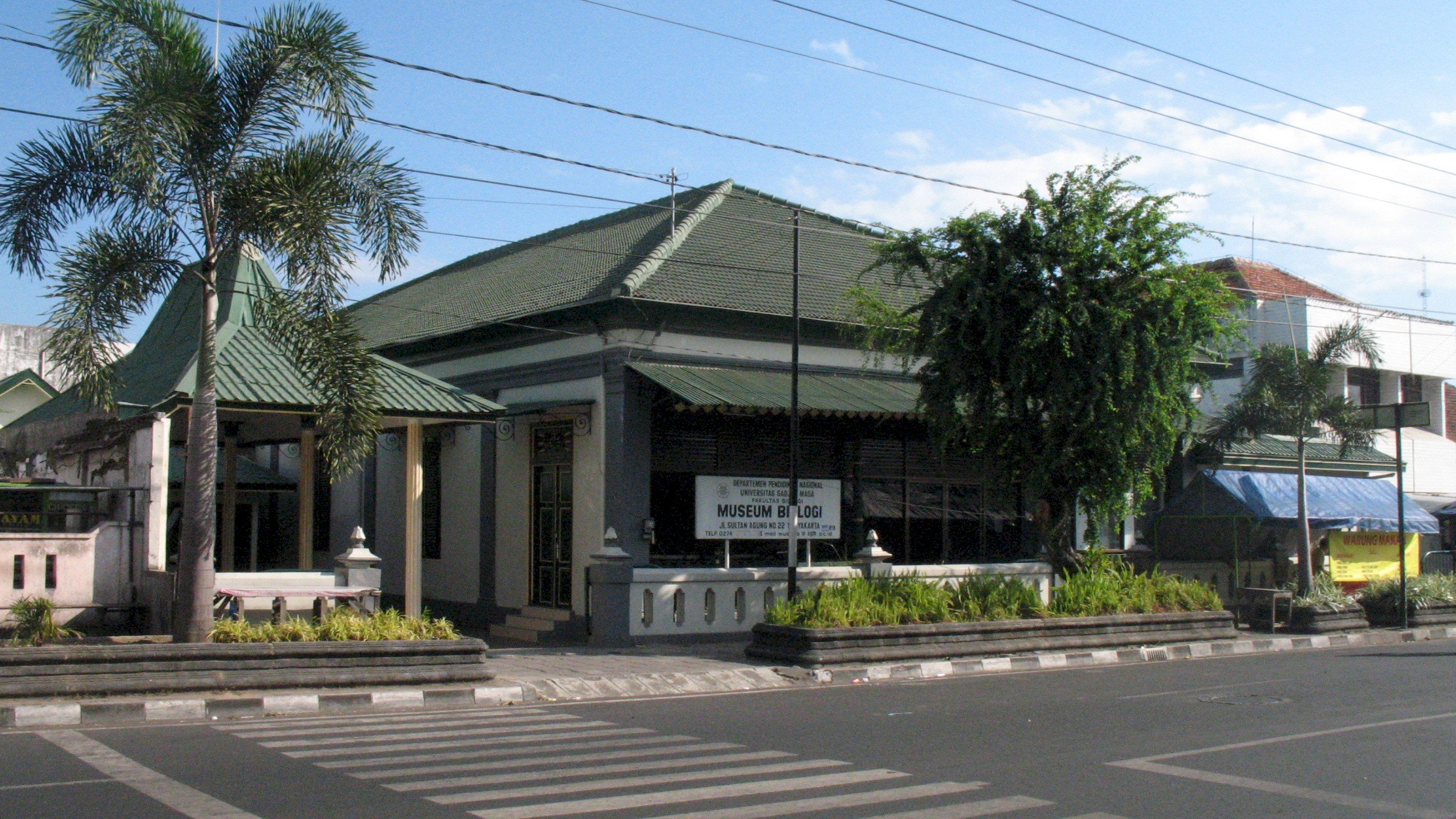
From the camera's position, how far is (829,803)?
25.6 feet

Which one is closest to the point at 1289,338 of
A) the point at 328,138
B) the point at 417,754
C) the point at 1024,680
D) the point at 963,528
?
the point at 963,528

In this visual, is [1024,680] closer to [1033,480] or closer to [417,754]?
[1033,480]

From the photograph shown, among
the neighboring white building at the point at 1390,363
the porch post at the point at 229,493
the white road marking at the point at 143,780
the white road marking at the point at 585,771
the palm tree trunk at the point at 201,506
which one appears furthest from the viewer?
the neighboring white building at the point at 1390,363

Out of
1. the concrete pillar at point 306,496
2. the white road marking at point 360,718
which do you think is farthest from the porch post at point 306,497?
the white road marking at point 360,718

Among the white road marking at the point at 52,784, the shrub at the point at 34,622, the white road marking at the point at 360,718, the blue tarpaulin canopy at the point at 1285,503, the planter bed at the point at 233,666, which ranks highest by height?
the blue tarpaulin canopy at the point at 1285,503

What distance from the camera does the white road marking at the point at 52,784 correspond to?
26.0 feet

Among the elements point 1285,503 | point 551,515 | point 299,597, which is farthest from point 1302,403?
point 299,597

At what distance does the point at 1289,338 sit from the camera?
31.8m

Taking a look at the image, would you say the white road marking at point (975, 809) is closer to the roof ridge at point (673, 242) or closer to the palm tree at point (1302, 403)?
the roof ridge at point (673, 242)

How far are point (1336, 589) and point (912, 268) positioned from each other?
1006cm

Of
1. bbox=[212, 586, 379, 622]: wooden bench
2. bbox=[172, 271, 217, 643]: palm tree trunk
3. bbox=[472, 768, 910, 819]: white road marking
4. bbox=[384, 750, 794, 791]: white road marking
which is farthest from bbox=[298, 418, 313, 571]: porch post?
bbox=[472, 768, 910, 819]: white road marking

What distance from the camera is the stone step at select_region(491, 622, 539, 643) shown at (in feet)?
66.8

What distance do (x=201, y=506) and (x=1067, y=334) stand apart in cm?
1102

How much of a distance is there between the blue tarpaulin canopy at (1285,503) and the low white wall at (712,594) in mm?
8356
